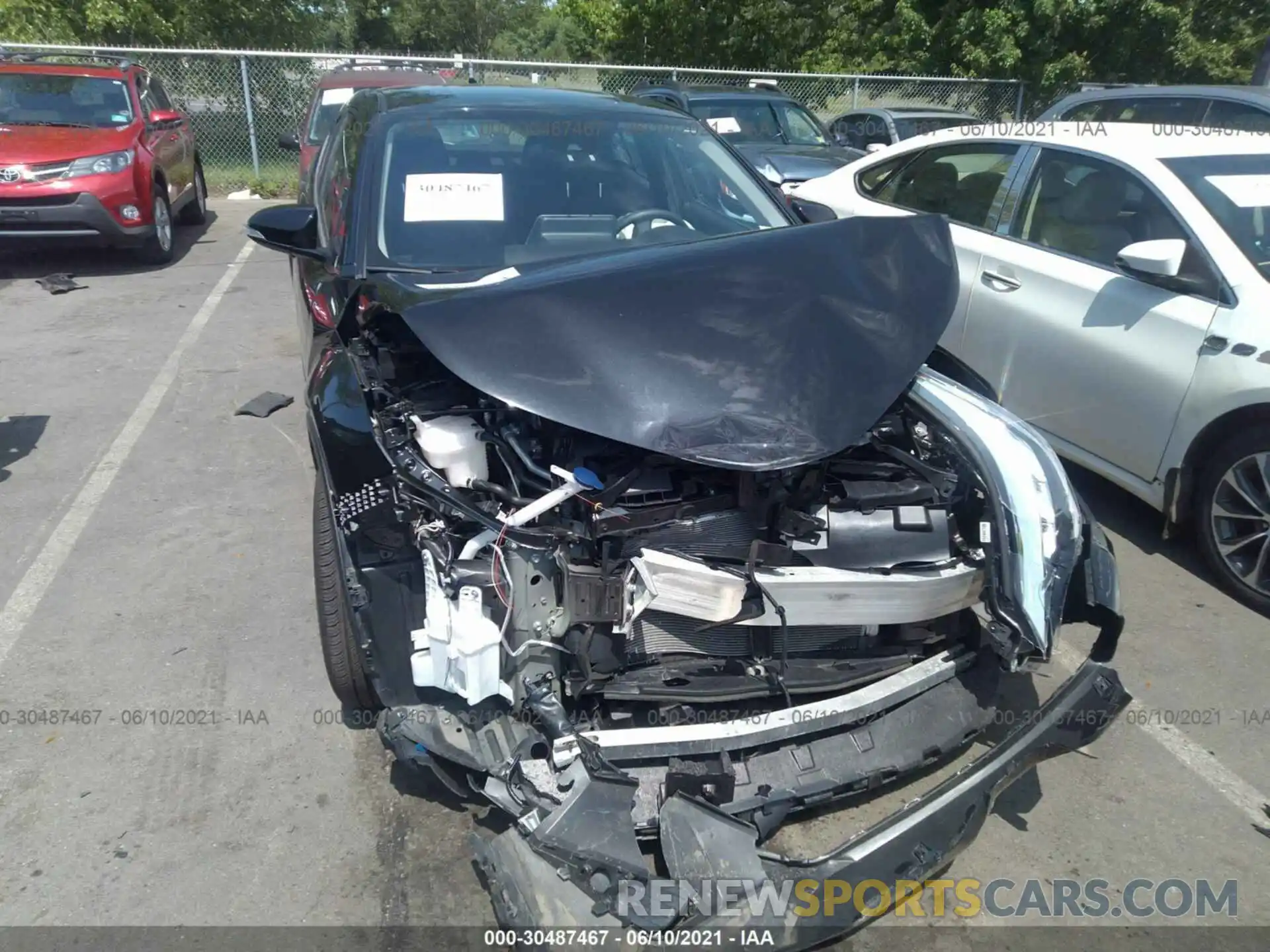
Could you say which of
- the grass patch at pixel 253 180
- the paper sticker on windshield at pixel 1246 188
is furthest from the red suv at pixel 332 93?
the paper sticker on windshield at pixel 1246 188

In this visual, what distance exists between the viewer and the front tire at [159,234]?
910 cm

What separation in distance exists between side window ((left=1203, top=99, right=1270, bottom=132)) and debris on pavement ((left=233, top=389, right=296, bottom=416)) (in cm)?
680

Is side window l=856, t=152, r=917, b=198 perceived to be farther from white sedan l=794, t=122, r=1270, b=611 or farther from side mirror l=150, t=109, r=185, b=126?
side mirror l=150, t=109, r=185, b=126

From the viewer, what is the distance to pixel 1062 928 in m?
2.44

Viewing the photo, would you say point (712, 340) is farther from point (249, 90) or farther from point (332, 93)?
point (249, 90)

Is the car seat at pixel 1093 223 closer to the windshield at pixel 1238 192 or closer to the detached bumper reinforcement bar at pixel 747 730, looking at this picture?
the windshield at pixel 1238 192

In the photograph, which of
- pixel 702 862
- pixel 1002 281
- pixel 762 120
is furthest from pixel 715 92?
pixel 702 862

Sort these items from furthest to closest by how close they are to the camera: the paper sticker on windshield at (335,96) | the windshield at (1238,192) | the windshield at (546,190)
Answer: the paper sticker on windshield at (335,96) → the windshield at (1238,192) → the windshield at (546,190)

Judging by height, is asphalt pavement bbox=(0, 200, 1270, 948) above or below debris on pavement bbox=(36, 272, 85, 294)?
above

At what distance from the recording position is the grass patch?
1356cm

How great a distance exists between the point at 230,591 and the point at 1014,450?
9.69 feet

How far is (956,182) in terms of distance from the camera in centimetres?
528

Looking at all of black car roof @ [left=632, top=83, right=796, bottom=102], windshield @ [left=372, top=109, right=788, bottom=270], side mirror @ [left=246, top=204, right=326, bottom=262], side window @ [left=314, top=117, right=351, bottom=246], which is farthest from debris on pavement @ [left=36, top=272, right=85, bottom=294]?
black car roof @ [left=632, top=83, right=796, bottom=102]

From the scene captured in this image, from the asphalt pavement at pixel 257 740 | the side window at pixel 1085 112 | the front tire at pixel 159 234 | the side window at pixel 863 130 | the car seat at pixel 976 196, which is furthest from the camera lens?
the side window at pixel 863 130
